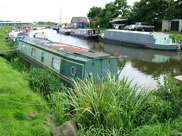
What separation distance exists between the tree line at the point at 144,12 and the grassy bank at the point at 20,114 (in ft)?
105

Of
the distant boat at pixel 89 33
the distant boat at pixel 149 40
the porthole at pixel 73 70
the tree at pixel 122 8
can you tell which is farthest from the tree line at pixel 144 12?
the porthole at pixel 73 70

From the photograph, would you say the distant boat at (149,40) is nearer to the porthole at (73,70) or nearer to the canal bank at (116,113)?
the porthole at (73,70)

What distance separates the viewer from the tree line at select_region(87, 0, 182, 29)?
110 ft

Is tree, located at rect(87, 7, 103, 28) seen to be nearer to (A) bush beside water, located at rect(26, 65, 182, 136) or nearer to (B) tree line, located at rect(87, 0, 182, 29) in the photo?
(B) tree line, located at rect(87, 0, 182, 29)

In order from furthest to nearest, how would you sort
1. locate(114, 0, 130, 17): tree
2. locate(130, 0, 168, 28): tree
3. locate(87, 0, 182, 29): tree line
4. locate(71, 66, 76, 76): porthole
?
locate(114, 0, 130, 17): tree → locate(130, 0, 168, 28): tree → locate(87, 0, 182, 29): tree line → locate(71, 66, 76, 76): porthole

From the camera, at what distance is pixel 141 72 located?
44.4 ft

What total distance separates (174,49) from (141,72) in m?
10.1

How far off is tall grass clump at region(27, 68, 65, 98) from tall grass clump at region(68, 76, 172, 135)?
261cm

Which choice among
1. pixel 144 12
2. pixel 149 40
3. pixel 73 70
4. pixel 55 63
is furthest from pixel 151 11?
pixel 73 70

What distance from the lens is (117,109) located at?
13.4 ft

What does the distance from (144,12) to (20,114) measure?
38.6 meters

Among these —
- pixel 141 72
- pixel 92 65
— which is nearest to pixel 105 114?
pixel 92 65

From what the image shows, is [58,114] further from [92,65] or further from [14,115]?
[92,65]

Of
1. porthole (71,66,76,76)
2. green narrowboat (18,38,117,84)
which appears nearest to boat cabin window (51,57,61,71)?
green narrowboat (18,38,117,84)
